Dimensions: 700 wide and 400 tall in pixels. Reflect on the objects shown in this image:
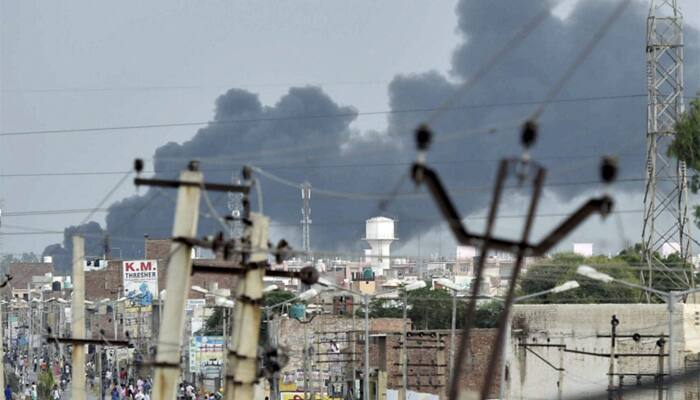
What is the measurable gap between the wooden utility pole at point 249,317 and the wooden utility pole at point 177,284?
2.81 feet

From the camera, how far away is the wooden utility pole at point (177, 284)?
27.8m

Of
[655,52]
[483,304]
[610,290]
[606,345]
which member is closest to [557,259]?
[483,304]

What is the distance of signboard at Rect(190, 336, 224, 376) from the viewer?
101 metres

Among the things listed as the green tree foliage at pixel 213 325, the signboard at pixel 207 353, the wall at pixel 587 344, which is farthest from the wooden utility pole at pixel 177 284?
the green tree foliage at pixel 213 325

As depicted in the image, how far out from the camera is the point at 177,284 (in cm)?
2825

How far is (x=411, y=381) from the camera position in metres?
85.5

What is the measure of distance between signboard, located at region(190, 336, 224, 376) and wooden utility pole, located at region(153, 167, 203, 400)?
235ft

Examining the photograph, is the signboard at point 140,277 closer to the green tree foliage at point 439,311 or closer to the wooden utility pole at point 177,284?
the green tree foliage at point 439,311

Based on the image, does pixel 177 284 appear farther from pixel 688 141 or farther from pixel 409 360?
pixel 688 141

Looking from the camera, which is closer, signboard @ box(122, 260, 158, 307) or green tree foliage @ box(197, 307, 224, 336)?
green tree foliage @ box(197, 307, 224, 336)

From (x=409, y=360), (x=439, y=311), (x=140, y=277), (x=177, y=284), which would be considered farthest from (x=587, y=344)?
(x=140, y=277)

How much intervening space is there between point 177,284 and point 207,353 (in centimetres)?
7438

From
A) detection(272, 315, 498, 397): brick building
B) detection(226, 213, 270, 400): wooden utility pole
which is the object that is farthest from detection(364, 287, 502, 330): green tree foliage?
detection(226, 213, 270, 400): wooden utility pole

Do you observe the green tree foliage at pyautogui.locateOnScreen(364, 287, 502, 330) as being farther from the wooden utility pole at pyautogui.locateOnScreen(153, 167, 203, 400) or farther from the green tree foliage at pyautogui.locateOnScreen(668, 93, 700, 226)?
the wooden utility pole at pyautogui.locateOnScreen(153, 167, 203, 400)
